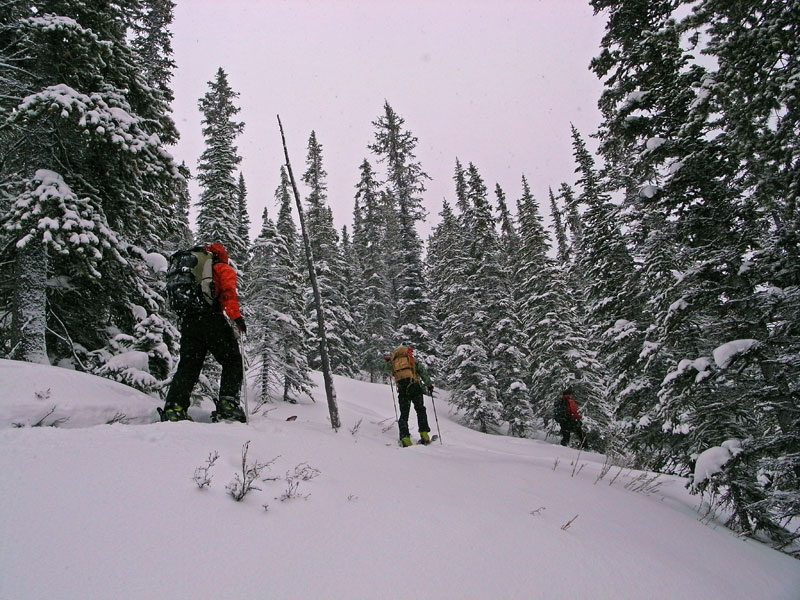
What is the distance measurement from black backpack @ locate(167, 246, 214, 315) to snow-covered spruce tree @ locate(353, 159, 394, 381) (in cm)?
2428

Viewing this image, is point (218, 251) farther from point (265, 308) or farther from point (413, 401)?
point (265, 308)

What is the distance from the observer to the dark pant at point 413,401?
784 cm

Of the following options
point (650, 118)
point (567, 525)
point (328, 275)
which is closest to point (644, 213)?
point (650, 118)

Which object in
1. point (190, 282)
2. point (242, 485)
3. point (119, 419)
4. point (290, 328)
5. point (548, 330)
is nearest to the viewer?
point (242, 485)

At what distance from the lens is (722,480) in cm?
608

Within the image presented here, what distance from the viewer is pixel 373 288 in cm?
3142

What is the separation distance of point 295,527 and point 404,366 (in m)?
5.96

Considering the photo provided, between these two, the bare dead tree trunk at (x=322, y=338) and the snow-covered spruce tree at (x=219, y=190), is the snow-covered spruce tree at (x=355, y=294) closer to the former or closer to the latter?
the snow-covered spruce tree at (x=219, y=190)

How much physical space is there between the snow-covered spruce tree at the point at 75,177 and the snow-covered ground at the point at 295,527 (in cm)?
272

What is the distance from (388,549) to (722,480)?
20.6ft

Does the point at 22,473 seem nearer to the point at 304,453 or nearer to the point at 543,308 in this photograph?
the point at 304,453

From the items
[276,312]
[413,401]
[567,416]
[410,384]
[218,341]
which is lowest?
[567,416]

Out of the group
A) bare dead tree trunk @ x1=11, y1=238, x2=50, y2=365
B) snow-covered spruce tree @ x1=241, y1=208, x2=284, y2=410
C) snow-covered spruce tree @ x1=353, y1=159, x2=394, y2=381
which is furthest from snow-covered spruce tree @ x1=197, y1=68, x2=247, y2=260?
snow-covered spruce tree @ x1=353, y1=159, x2=394, y2=381

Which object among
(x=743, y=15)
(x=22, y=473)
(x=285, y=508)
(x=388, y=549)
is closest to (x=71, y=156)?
(x=22, y=473)
